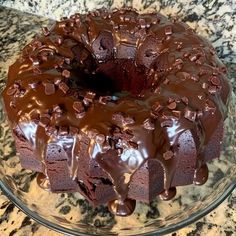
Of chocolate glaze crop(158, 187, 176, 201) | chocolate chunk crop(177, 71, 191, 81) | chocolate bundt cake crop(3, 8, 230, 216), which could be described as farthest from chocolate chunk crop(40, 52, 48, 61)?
chocolate glaze crop(158, 187, 176, 201)

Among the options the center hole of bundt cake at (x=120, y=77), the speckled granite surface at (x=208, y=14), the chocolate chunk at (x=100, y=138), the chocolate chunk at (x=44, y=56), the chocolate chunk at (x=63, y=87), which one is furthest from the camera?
the speckled granite surface at (x=208, y=14)

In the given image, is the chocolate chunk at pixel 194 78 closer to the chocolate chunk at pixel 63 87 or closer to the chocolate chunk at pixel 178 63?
the chocolate chunk at pixel 178 63

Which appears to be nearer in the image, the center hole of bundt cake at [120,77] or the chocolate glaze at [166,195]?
the chocolate glaze at [166,195]

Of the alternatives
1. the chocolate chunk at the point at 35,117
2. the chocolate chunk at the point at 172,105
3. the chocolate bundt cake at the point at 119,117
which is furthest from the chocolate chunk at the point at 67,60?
the chocolate chunk at the point at 172,105

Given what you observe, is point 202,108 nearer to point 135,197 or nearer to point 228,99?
point 228,99

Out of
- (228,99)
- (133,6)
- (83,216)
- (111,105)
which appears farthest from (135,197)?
(133,6)

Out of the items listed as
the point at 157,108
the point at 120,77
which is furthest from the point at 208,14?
the point at 157,108
